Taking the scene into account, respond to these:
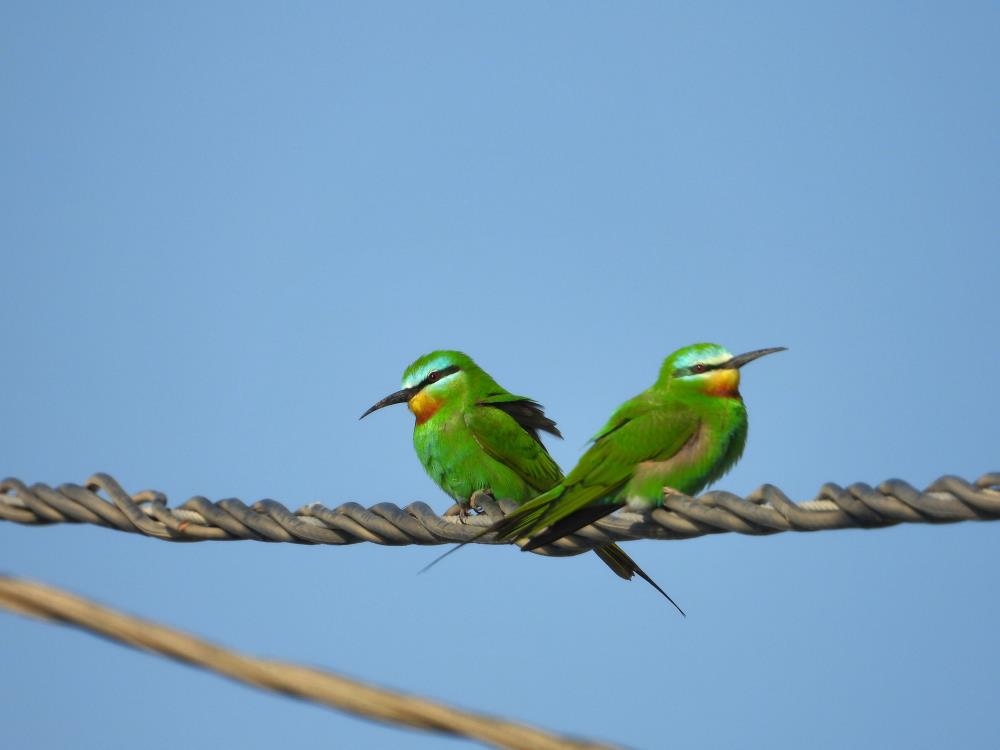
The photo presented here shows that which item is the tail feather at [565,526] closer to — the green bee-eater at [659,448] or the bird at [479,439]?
the green bee-eater at [659,448]

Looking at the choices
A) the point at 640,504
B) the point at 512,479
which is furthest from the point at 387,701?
the point at 512,479

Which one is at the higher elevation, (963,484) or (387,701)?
(963,484)

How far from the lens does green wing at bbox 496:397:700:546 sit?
383 centimetres

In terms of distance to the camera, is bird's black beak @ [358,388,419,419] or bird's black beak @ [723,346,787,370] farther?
bird's black beak @ [358,388,419,419]

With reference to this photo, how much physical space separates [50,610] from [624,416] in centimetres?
342

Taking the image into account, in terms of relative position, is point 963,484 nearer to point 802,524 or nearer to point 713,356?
point 802,524

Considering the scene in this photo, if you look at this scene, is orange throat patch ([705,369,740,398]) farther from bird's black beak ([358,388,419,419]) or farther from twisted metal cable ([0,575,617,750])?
twisted metal cable ([0,575,617,750])

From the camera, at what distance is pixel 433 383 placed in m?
6.60

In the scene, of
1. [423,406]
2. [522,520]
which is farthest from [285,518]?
[423,406]

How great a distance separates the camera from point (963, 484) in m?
2.48

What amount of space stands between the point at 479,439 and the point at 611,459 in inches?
68.8

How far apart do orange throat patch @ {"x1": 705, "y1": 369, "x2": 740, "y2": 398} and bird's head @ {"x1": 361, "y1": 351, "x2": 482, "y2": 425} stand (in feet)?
Result: 5.49

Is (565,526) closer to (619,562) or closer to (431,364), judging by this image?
(619,562)

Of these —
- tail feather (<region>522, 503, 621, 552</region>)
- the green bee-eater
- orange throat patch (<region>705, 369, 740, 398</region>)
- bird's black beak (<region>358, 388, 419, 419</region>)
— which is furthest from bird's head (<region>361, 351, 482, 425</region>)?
tail feather (<region>522, 503, 621, 552</region>)
